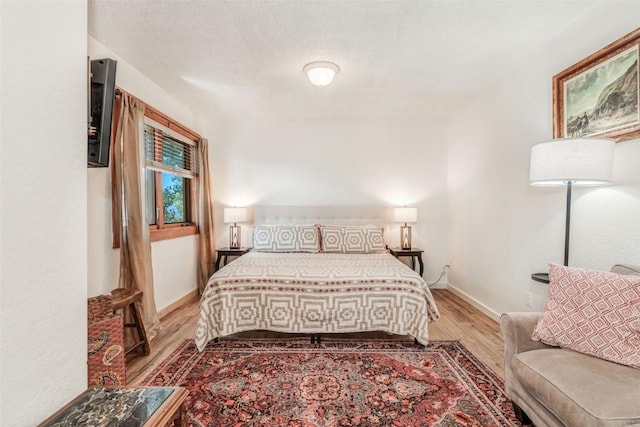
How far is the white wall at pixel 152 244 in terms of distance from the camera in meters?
Result: 2.30

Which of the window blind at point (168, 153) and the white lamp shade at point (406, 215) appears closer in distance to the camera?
the window blind at point (168, 153)

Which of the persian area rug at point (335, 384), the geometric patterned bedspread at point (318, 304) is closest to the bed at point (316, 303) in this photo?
the geometric patterned bedspread at point (318, 304)

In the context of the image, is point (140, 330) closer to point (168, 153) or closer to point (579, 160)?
point (168, 153)

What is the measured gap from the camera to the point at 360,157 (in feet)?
14.3

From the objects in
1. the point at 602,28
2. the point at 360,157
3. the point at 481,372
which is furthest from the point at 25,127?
the point at 360,157

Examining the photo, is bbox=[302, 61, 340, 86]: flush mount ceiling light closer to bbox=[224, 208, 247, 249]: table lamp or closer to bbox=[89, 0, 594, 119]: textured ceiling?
bbox=[89, 0, 594, 119]: textured ceiling

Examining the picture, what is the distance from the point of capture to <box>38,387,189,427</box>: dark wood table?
87cm

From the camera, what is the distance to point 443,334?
8.91 feet

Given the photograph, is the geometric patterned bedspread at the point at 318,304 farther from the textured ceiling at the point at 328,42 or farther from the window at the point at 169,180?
the textured ceiling at the point at 328,42

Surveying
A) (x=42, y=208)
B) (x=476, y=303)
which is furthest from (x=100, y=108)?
(x=476, y=303)

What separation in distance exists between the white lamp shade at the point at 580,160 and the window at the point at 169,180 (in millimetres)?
3292

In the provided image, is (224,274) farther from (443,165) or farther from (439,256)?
(443,165)

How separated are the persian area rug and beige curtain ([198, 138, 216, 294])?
1.49 metres

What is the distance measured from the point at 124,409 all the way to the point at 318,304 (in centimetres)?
164
